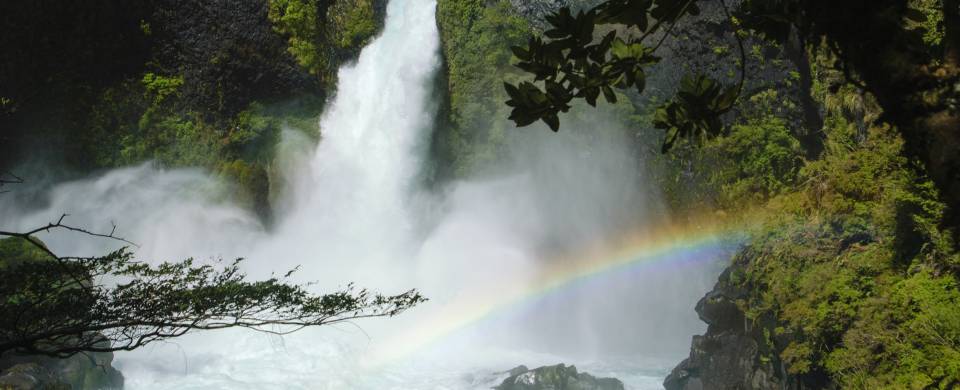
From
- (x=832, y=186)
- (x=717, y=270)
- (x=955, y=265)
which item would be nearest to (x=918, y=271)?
(x=955, y=265)

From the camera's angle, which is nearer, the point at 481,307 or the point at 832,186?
the point at 832,186

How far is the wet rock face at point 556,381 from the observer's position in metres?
13.0

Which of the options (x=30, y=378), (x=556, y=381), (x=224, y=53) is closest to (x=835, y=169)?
(x=556, y=381)

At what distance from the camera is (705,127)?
1.91 meters

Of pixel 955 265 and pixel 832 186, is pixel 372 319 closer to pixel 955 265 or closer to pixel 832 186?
pixel 832 186

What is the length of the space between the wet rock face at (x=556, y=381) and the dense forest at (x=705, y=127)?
1279mm

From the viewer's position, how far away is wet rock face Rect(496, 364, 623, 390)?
42.7 feet

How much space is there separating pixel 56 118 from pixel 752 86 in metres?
18.7

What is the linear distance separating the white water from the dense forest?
65 cm

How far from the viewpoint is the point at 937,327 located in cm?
670

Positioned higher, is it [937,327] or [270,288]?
[270,288]

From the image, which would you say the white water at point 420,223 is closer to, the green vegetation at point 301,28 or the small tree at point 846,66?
the green vegetation at point 301,28

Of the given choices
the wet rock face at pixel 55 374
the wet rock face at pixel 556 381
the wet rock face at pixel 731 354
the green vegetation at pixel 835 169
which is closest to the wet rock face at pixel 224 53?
the wet rock face at pixel 55 374

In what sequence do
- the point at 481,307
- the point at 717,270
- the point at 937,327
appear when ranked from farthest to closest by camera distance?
the point at 481,307 < the point at 717,270 < the point at 937,327
